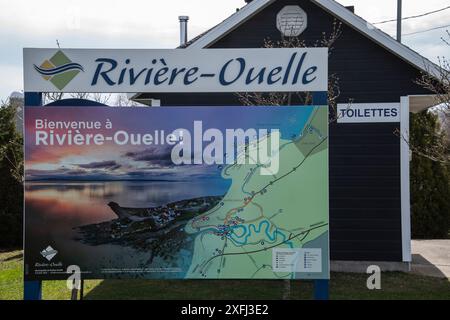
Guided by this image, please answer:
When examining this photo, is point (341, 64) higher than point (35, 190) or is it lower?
higher

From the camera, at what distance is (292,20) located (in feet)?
37.6

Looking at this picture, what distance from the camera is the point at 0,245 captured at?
15039 millimetres

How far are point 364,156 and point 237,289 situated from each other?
3881 millimetres

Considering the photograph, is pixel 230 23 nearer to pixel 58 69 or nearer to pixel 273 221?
pixel 58 69

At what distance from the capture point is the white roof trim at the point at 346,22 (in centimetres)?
1100

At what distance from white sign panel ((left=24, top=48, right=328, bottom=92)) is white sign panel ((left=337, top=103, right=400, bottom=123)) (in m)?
5.05

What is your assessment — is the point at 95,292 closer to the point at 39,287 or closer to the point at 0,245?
the point at 39,287

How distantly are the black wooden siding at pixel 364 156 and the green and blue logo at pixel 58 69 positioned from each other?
5.49 meters

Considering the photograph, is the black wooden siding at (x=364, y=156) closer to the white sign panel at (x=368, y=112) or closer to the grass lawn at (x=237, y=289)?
the white sign panel at (x=368, y=112)

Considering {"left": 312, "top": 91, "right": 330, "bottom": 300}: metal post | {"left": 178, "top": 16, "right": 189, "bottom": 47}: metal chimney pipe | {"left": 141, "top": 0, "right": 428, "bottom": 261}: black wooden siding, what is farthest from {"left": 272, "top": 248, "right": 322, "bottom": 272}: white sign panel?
{"left": 178, "top": 16, "right": 189, "bottom": 47}: metal chimney pipe

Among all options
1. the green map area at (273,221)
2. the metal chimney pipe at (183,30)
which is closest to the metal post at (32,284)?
the green map area at (273,221)

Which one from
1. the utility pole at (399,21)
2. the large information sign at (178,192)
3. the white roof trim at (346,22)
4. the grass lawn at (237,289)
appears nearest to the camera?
the large information sign at (178,192)
